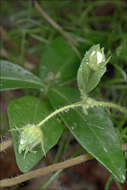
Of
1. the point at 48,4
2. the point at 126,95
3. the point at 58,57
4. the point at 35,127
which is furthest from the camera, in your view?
the point at 48,4

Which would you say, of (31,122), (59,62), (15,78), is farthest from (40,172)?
(59,62)

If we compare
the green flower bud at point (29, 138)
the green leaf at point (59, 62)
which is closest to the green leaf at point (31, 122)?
the green flower bud at point (29, 138)

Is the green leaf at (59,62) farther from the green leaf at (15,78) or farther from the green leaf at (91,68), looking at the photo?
the green leaf at (91,68)

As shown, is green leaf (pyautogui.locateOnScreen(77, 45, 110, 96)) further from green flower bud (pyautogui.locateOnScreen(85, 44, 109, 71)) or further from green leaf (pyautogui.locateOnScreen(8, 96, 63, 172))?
green leaf (pyautogui.locateOnScreen(8, 96, 63, 172))

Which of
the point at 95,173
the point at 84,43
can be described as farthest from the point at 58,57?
the point at 95,173

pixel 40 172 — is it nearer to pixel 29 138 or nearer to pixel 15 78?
pixel 29 138

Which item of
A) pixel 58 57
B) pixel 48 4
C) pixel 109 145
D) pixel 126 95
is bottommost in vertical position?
pixel 126 95

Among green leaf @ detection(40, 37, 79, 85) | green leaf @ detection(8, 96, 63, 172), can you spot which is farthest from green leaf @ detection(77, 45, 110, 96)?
green leaf @ detection(40, 37, 79, 85)

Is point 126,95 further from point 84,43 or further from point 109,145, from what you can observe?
point 109,145
